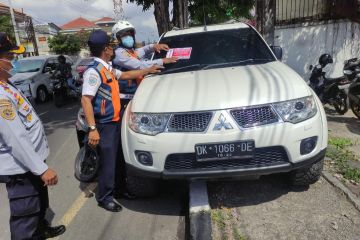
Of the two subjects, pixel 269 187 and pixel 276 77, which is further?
pixel 269 187

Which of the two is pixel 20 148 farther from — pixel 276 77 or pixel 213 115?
pixel 276 77

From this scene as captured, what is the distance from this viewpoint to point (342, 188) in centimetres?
381

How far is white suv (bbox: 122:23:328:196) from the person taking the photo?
327 cm

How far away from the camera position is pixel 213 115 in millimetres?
3287

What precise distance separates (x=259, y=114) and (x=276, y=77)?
63 cm

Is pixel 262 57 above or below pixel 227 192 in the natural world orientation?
above

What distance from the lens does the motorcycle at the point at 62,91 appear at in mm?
11625

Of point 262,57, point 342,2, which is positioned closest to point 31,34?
point 342,2

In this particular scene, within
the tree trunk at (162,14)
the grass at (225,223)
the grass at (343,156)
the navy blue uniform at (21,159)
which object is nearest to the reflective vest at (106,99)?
the navy blue uniform at (21,159)

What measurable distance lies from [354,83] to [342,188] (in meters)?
3.23

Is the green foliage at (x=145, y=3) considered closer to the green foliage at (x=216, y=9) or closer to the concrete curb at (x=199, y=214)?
the green foliage at (x=216, y=9)

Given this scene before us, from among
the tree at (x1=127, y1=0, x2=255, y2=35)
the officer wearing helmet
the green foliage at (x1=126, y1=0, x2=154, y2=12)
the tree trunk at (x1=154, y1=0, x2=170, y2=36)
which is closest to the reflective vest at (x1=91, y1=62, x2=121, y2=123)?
the officer wearing helmet

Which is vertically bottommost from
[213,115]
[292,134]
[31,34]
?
[31,34]

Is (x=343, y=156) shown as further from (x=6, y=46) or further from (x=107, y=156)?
(x=6, y=46)
